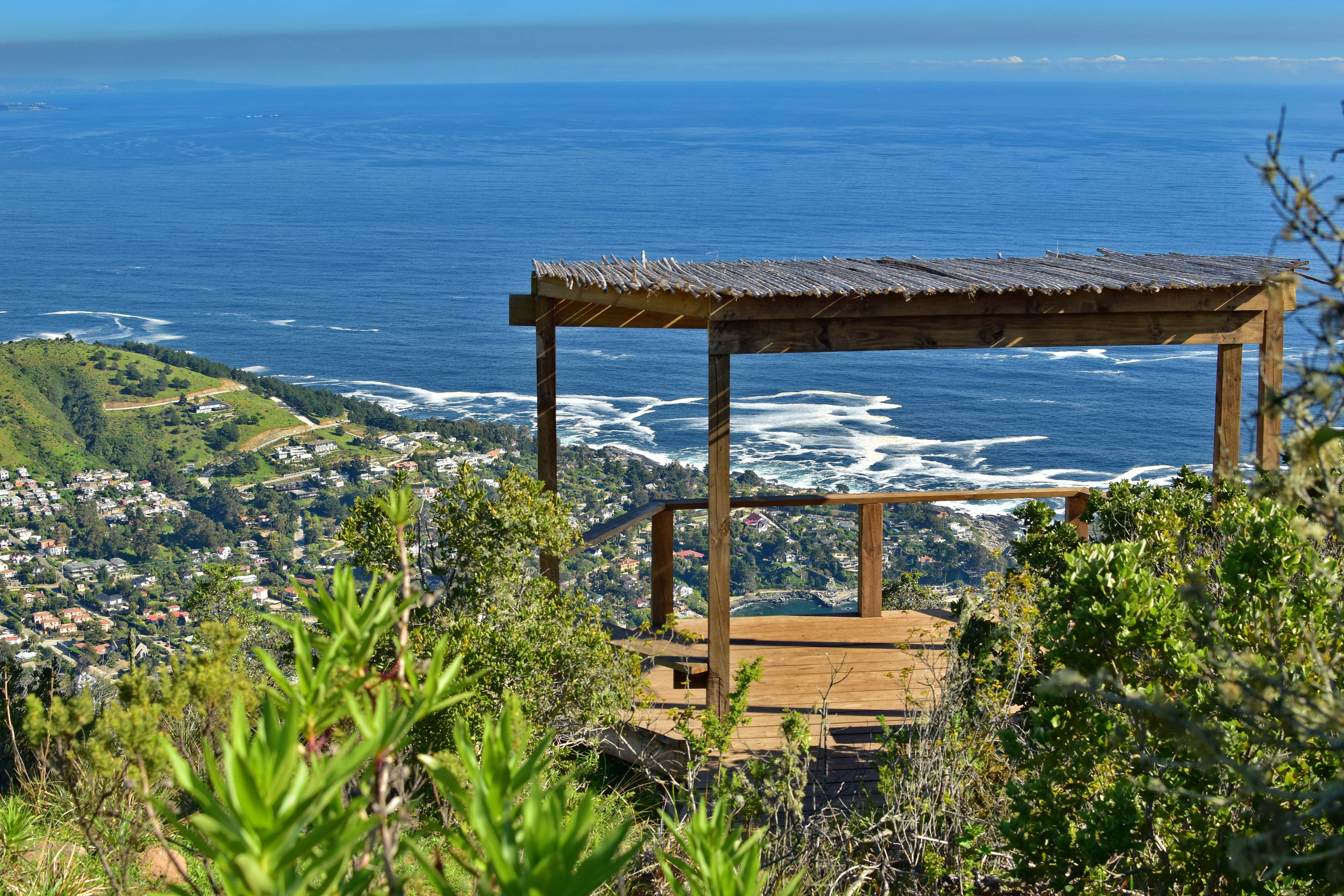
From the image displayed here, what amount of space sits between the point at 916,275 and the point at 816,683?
226 centimetres

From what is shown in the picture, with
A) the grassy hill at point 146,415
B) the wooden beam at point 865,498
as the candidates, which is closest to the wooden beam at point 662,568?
the wooden beam at point 865,498

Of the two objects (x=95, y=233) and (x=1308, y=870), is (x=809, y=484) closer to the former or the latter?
(x=1308, y=870)

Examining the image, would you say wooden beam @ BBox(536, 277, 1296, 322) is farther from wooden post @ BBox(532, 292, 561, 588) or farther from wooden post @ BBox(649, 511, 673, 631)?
wooden post @ BBox(649, 511, 673, 631)

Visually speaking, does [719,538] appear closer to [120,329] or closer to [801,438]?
[801,438]

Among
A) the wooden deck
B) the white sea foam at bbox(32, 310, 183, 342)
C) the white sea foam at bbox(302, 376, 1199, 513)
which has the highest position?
the wooden deck

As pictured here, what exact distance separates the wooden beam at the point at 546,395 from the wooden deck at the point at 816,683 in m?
1.01

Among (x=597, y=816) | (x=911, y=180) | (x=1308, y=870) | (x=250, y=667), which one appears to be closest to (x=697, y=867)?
(x=1308, y=870)

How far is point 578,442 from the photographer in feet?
98.5

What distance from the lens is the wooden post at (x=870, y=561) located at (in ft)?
23.1

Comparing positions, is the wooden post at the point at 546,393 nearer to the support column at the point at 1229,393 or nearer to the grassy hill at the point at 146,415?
the support column at the point at 1229,393

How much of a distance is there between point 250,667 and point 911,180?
69820 millimetres

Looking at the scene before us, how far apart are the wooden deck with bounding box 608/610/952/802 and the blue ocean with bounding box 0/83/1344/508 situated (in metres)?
2.72

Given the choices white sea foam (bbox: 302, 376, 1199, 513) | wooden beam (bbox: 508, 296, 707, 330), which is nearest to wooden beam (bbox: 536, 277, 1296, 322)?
wooden beam (bbox: 508, 296, 707, 330)

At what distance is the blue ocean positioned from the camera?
105ft
